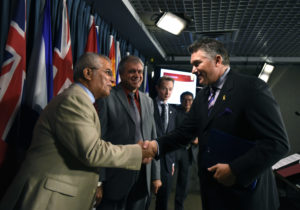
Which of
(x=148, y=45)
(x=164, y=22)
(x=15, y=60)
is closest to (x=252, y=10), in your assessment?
(x=164, y=22)

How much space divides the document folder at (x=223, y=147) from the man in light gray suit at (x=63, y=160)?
543 mm

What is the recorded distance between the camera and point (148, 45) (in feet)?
14.0

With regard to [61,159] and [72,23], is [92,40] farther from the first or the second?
[61,159]

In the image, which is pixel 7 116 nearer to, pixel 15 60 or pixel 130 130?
pixel 15 60

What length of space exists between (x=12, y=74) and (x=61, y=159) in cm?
75

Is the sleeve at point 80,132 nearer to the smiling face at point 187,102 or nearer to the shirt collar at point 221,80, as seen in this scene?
the shirt collar at point 221,80

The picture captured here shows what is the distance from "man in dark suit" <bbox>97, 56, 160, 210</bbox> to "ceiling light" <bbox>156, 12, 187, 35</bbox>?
1273 mm

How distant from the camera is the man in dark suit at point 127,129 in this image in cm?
171

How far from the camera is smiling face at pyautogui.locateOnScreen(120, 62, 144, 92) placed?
1970 millimetres

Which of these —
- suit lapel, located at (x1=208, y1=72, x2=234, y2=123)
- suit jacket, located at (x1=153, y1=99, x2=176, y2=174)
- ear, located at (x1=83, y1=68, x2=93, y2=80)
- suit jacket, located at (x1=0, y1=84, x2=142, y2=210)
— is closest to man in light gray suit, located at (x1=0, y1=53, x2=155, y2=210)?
suit jacket, located at (x1=0, y1=84, x2=142, y2=210)

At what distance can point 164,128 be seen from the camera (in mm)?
2912

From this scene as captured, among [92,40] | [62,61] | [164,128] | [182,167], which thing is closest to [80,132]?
[62,61]

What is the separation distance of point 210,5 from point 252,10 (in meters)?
0.60

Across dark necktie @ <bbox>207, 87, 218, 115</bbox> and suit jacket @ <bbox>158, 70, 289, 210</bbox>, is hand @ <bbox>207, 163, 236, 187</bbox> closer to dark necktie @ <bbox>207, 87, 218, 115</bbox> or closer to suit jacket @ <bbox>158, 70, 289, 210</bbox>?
suit jacket @ <bbox>158, 70, 289, 210</bbox>
